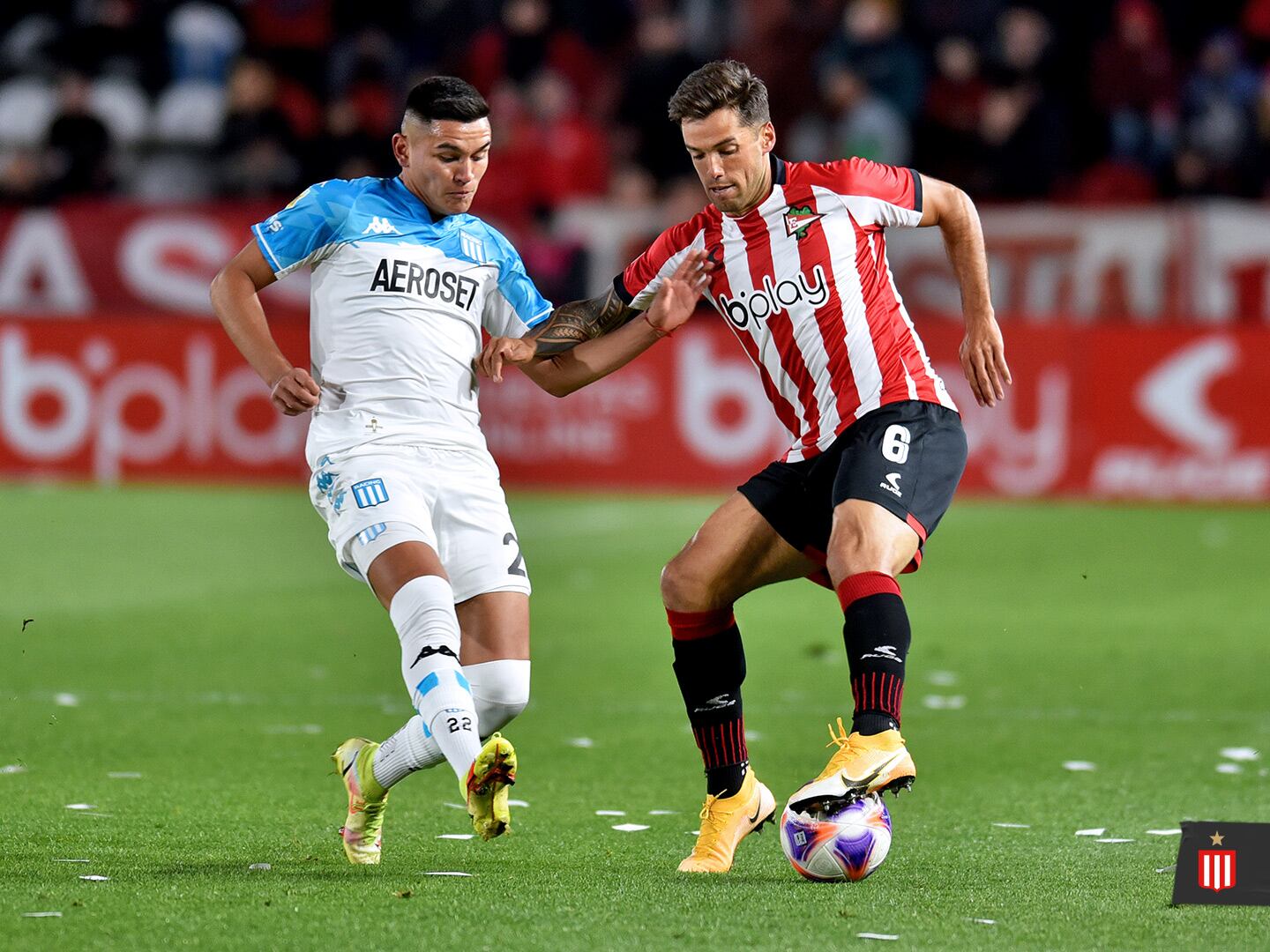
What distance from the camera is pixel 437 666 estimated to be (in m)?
5.00

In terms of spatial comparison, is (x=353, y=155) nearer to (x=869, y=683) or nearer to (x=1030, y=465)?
(x=1030, y=465)

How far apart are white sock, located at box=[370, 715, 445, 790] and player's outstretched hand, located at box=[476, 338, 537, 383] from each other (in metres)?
1.02

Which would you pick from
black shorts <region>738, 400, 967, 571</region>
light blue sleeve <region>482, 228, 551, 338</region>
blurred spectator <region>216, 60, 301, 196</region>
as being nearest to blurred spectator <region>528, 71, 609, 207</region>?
blurred spectator <region>216, 60, 301, 196</region>

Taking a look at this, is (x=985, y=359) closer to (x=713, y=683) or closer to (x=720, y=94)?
(x=720, y=94)

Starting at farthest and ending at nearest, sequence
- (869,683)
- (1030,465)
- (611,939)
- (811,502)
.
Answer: (1030,465)
(811,502)
(869,683)
(611,939)

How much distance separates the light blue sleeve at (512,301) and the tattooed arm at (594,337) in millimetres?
43

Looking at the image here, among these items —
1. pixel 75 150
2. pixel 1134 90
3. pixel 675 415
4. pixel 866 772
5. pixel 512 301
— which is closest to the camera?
pixel 866 772

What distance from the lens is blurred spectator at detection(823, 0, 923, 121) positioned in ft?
56.5

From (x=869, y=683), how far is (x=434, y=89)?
200 cm

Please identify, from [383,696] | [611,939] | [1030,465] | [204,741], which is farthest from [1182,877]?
[1030,465]

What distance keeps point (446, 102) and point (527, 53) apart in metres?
12.7

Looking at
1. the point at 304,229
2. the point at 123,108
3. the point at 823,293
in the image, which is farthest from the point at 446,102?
the point at 123,108

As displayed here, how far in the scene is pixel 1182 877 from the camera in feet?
14.9

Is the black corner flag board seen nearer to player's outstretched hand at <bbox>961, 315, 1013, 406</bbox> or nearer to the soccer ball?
the soccer ball
